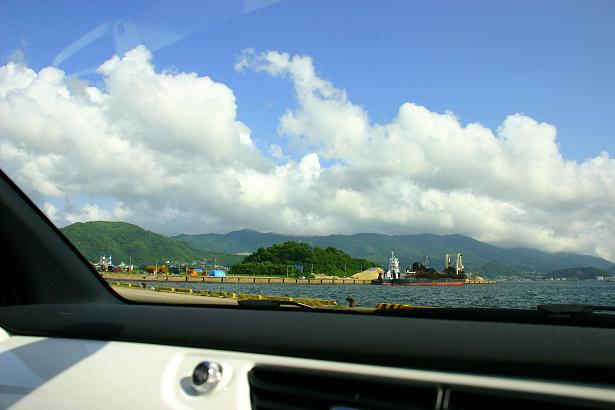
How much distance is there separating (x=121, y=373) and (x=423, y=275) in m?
1.68

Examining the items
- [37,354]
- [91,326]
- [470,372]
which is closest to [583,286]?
[470,372]

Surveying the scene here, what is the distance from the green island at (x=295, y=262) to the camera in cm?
322

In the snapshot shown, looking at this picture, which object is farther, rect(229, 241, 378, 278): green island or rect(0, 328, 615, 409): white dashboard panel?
rect(229, 241, 378, 278): green island

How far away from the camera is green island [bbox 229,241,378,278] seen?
3221 millimetres

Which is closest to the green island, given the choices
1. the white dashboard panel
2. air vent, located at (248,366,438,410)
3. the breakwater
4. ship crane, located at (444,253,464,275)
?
the breakwater

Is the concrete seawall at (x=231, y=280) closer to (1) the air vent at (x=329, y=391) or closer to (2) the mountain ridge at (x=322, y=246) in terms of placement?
(2) the mountain ridge at (x=322, y=246)

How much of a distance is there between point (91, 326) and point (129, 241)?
29.5 inches

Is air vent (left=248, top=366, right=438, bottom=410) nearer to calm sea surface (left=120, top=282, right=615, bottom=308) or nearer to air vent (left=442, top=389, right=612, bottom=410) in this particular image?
air vent (left=442, top=389, right=612, bottom=410)

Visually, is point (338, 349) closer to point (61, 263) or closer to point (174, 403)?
point (174, 403)

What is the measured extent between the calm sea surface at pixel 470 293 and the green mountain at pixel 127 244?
20.3 inches

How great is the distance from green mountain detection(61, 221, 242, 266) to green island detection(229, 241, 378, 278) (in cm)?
11

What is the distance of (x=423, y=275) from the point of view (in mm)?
3205

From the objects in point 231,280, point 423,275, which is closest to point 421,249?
point 423,275

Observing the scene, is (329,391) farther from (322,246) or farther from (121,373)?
(322,246)
